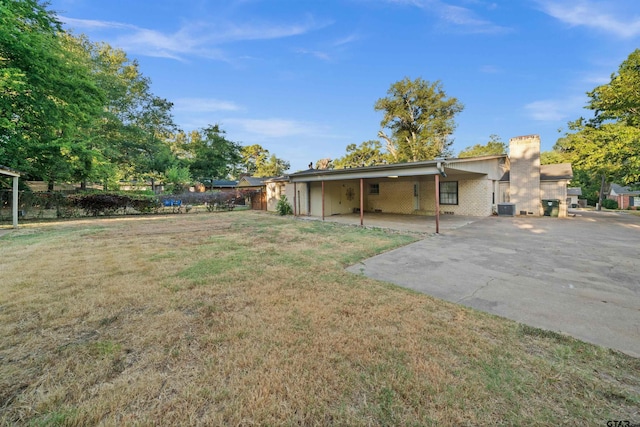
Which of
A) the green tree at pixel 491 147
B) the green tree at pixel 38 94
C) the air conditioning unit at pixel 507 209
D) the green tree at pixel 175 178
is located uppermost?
the green tree at pixel 491 147

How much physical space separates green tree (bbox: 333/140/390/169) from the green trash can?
20.0m

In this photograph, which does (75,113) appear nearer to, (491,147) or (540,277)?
(540,277)

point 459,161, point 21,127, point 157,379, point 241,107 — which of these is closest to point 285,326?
point 157,379

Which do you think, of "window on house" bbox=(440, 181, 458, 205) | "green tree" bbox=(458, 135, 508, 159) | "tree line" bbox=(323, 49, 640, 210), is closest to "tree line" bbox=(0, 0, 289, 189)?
"window on house" bbox=(440, 181, 458, 205)

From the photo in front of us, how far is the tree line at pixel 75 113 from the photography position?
9445 millimetres

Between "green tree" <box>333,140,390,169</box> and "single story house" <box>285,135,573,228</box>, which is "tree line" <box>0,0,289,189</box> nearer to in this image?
"single story house" <box>285,135,573,228</box>

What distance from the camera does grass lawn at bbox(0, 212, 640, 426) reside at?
1.63 m

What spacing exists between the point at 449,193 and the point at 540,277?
462 inches

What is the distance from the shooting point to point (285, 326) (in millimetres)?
2697

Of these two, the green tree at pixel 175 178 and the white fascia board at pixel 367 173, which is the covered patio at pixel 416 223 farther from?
the green tree at pixel 175 178

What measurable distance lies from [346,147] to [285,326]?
114 ft

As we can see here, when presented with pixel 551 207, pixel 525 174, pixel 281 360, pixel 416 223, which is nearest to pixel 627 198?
pixel 551 207

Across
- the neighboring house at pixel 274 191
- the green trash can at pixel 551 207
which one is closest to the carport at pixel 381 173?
the neighboring house at pixel 274 191

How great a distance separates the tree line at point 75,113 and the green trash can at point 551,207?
22415 millimetres
